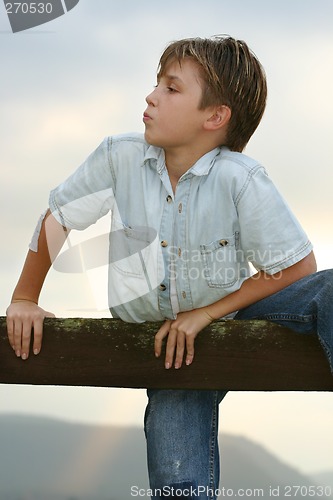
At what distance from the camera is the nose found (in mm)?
2543

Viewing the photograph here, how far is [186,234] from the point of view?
8.32ft

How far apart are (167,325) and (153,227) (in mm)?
439

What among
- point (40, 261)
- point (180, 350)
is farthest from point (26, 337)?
point (180, 350)

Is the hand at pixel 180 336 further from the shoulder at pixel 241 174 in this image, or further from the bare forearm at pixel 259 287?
the shoulder at pixel 241 174

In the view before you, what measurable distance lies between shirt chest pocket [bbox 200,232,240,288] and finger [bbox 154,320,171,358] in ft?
1.02

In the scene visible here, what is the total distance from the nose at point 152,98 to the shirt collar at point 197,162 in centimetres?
18

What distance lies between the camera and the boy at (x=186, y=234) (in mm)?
2449

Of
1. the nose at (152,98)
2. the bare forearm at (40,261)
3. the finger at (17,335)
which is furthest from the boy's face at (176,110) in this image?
the finger at (17,335)

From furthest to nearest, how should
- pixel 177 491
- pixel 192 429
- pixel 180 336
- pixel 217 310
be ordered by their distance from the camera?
pixel 192 429, pixel 177 491, pixel 217 310, pixel 180 336

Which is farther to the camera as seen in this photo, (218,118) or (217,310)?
(218,118)

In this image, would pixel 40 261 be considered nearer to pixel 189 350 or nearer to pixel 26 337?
pixel 26 337

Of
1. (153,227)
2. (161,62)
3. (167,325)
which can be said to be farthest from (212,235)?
(161,62)

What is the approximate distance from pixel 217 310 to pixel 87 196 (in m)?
0.72

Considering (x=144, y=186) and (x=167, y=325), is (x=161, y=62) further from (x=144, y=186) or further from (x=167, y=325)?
(x=167, y=325)
